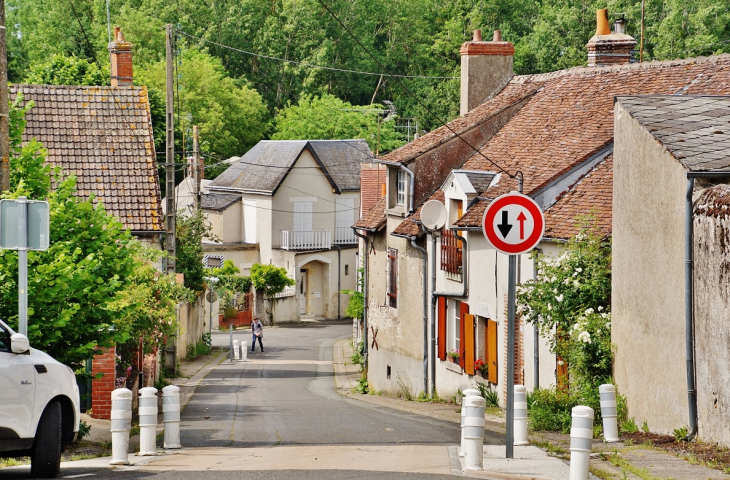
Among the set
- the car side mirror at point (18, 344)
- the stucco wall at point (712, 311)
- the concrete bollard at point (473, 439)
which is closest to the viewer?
the car side mirror at point (18, 344)

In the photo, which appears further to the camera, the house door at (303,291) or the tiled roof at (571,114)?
the house door at (303,291)

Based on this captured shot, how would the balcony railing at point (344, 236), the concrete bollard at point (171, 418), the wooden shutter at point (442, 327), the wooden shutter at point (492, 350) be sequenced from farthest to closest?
the balcony railing at point (344, 236) → the wooden shutter at point (442, 327) → the wooden shutter at point (492, 350) → the concrete bollard at point (171, 418)

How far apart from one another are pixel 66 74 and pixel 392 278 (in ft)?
53.7

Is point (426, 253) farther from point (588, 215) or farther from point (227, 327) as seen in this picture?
point (227, 327)

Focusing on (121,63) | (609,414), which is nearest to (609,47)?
(121,63)

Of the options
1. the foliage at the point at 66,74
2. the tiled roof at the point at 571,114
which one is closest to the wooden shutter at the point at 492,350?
the tiled roof at the point at 571,114

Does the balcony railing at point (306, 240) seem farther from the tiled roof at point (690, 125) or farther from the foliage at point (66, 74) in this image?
the tiled roof at point (690, 125)

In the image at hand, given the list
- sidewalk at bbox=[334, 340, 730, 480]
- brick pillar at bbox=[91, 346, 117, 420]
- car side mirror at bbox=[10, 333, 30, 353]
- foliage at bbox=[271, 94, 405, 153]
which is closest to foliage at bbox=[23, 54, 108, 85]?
brick pillar at bbox=[91, 346, 117, 420]

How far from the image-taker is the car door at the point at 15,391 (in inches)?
369

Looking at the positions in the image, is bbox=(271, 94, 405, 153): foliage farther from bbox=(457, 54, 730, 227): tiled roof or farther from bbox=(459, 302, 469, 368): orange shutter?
bbox=(459, 302, 469, 368): orange shutter

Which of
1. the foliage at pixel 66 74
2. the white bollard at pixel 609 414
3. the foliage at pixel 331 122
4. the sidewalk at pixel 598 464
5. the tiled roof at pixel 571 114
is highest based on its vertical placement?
the foliage at pixel 331 122

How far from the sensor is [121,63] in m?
30.5

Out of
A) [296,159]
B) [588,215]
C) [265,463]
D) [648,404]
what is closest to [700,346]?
[648,404]

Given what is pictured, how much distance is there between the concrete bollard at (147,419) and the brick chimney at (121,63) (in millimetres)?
19619
